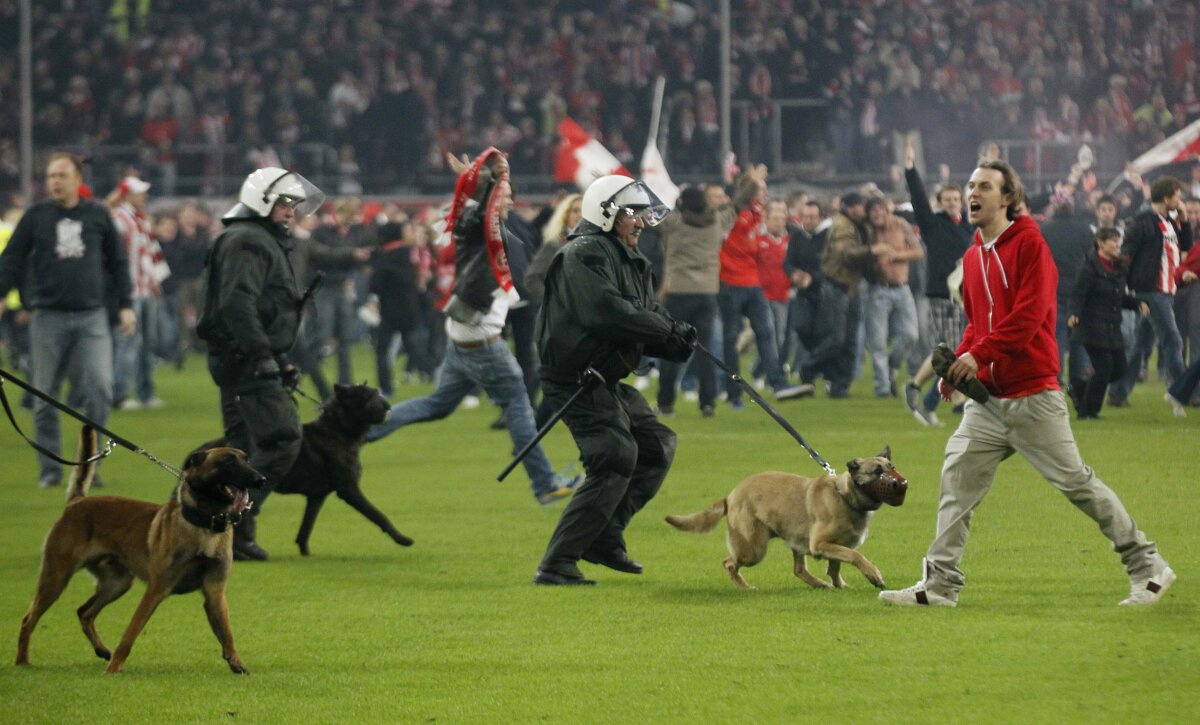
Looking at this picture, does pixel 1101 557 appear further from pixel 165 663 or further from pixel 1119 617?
pixel 165 663

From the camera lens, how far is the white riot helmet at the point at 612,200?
8539 millimetres

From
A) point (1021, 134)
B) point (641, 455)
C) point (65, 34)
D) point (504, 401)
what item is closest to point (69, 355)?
point (504, 401)

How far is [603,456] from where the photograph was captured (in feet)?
28.0

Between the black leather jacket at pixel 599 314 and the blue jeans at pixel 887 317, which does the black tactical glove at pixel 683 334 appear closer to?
the black leather jacket at pixel 599 314

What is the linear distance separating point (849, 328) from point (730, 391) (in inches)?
59.3

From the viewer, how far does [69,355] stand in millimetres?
12648

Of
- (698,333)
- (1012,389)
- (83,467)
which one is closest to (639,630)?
(1012,389)

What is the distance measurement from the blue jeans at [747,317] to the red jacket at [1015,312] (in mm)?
10169

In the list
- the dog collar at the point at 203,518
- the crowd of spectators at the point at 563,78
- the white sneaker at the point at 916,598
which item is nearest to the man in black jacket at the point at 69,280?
the dog collar at the point at 203,518

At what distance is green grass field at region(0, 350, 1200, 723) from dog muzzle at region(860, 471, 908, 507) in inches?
17.3

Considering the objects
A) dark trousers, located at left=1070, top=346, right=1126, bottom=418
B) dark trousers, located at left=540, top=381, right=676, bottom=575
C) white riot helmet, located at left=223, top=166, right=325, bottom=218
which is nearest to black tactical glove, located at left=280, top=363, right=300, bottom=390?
white riot helmet, located at left=223, top=166, right=325, bottom=218

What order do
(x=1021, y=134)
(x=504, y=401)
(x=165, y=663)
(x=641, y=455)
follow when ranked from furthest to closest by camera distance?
(x=1021, y=134) < (x=504, y=401) < (x=641, y=455) < (x=165, y=663)

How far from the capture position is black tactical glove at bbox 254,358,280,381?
9383mm

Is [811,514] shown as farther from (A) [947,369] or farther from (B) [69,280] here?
(B) [69,280]
